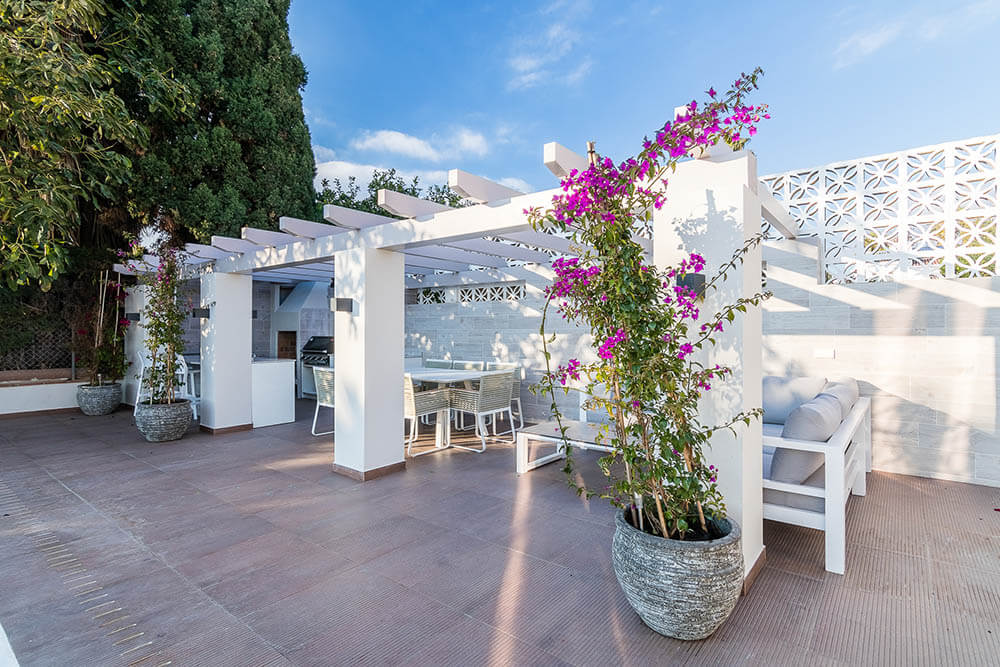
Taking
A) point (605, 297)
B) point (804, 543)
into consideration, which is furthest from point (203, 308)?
point (804, 543)

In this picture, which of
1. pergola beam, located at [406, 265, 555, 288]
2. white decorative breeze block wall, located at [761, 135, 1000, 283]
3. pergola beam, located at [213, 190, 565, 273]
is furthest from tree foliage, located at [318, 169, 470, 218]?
white decorative breeze block wall, located at [761, 135, 1000, 283]

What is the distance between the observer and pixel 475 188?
11.5 ft

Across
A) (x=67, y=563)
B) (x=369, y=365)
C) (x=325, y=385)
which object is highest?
(x=369, y=365)

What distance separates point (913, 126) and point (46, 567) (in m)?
10.7

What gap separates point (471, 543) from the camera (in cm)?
330

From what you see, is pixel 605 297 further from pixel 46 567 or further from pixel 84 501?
pixel 84 501

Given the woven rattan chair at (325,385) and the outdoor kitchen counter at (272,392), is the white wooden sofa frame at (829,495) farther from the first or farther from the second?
the outdoor kitchen counter at (272,392)

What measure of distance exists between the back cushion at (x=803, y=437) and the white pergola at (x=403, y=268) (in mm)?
462

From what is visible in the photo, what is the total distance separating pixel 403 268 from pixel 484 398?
1895 millimetres

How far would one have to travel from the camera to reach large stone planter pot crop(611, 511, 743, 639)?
2.11 metres

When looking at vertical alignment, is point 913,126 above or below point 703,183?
above

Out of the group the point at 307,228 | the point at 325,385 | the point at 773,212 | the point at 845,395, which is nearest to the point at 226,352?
the point at 325,385

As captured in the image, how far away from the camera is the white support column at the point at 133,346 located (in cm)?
835

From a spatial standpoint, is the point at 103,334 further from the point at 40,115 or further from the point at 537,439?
the point at 537,439
